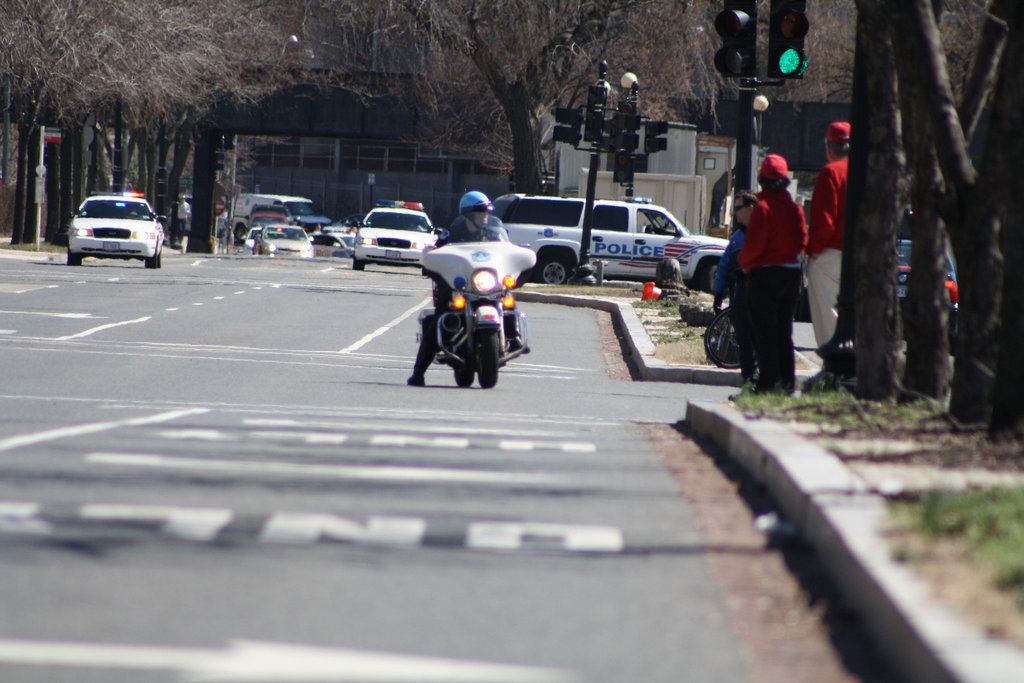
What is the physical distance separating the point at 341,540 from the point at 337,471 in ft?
5.07

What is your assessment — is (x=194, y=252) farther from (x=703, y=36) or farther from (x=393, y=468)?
(x=393, y=468)

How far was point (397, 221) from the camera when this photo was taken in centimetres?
3794

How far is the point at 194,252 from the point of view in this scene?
51062 millimetres

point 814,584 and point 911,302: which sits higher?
point 911,302

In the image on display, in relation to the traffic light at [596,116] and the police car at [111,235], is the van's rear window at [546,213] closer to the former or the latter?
the traffic light at [596,116]

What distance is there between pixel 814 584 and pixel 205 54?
1576 inches

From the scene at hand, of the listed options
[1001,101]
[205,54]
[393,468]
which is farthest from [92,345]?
[205,54]

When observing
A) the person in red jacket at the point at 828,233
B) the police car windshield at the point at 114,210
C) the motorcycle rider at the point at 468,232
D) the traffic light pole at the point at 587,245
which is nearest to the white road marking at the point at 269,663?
the person in red jacket at the point at 828,233

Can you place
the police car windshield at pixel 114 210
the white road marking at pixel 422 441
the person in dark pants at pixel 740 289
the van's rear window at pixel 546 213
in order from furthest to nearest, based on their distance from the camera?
the police car windshield at pixel 114 210
the van's rear window at pixel 546 213
the person in dark pants at pixel 740 289
the white road marking at pixel 422 441

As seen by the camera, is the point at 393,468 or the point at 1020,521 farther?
the point at 393,468

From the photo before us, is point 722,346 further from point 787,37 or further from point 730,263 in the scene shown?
point 787,37

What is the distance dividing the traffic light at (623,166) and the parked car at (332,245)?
97.6 ft

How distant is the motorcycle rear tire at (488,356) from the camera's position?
1186 cm

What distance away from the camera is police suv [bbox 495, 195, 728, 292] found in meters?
32.0
